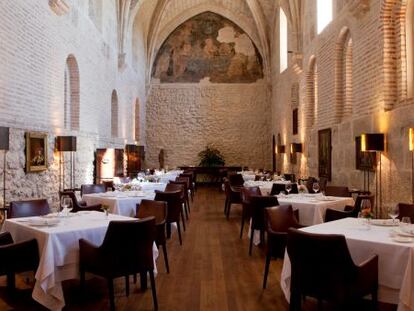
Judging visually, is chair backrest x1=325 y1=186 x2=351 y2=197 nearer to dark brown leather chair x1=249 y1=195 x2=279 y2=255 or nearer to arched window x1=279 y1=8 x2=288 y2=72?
dark brown leather chair x1=249 y1=195 x2=279 y2=255

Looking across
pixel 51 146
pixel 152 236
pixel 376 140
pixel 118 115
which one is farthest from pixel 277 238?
pixel 118 115

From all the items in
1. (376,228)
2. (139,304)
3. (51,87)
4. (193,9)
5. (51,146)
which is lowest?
(139,304)

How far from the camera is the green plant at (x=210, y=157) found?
20359 mm

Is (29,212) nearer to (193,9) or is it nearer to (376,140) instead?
(376,140)

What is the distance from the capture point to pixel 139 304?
4547 mm

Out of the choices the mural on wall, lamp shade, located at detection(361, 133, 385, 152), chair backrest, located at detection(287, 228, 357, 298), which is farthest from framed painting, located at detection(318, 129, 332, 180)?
the mural on wall

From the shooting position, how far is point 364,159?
8.74 meters

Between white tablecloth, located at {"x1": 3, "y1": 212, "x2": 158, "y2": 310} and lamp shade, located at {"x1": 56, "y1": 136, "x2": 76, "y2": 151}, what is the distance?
15.5 ft

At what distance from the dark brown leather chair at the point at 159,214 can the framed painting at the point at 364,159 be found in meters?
4.49

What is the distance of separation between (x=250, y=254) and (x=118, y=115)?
10.2 m

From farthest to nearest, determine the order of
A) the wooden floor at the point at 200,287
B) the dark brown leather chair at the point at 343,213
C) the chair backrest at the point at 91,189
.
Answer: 1. the chair backrest at the point at 91,189
2. the dark brown leather chair at the point at 343,213
3. the wooden floor at the point at 200,287

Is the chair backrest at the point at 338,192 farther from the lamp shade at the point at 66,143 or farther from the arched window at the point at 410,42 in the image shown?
the lamp shade at the point at 66,143

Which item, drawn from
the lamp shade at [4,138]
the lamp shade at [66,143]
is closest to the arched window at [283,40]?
the lamp shade at [66,143]

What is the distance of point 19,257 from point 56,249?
369mm
